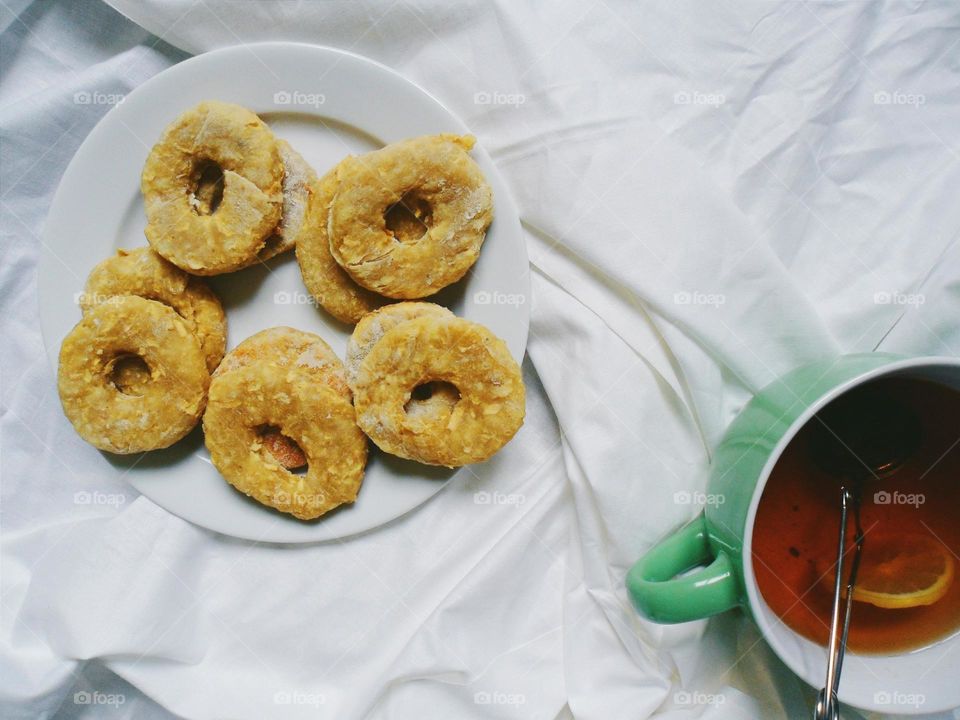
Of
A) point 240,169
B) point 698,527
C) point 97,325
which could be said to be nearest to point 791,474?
point 698,527

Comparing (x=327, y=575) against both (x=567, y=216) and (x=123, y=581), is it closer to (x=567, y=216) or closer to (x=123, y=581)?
(x=123, y=581)
